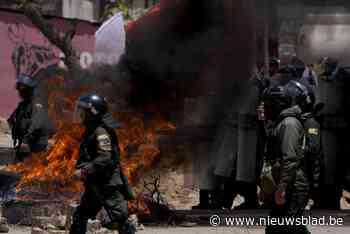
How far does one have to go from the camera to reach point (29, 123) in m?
8.94

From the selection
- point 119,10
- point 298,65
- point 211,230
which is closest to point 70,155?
point 211,230

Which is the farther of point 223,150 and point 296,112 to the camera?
point 223,150

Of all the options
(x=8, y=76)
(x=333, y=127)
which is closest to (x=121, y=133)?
(x=333, y=127)

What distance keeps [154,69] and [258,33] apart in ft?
4.15

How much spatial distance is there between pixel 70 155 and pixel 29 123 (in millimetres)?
847

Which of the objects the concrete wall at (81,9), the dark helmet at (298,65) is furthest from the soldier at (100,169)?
the concrete wall at (81,9)

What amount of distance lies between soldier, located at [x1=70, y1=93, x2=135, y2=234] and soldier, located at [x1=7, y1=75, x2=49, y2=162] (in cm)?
236

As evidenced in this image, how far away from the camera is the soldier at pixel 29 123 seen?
8.93 m

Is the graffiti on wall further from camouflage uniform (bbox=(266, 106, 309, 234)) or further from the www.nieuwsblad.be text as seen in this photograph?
camouflage uniform (bbox=(266, 106, 309, 234))

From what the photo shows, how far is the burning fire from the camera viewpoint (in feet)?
27.0

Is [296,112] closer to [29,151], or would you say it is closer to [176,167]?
[176,167]

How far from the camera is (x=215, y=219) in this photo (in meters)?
8.52

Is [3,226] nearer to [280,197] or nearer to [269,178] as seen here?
[269,178]

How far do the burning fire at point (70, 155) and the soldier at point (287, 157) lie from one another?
8.10 feet
